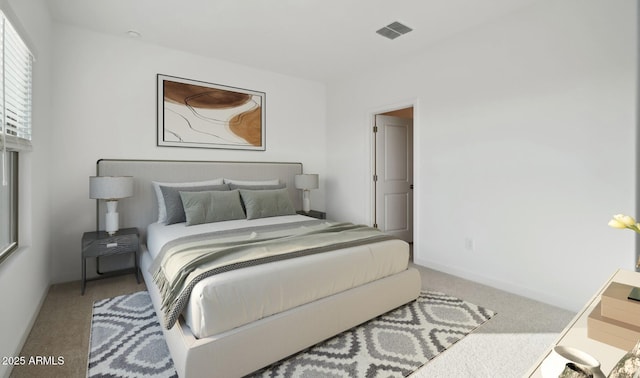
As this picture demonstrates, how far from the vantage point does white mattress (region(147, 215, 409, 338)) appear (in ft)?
5.37

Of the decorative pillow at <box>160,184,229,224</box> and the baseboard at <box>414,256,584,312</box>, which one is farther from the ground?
the decorative pillow at <box>160,184,229,224</box>

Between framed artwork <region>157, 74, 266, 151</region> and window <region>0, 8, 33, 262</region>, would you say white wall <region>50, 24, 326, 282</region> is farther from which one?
window <region>0, 8, 33, 262</region>

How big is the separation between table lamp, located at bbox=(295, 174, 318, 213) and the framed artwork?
72cm

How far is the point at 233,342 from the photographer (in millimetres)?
1646

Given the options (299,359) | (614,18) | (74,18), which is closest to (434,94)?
(614,18)

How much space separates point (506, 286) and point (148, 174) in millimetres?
3948

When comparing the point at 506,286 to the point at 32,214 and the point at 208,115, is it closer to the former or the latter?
the point at 208,115

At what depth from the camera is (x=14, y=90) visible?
207 centimetres

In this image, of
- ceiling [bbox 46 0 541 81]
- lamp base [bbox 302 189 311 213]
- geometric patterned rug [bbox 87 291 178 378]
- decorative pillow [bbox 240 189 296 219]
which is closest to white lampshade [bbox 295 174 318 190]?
lamp base [bbox 302 189 311 213]

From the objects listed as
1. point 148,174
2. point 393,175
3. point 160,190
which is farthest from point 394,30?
point 148,174

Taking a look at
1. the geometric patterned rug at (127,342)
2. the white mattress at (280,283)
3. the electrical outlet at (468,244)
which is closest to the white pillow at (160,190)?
the white mattress at (280,283)

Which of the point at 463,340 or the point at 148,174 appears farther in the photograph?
the point at 148,174

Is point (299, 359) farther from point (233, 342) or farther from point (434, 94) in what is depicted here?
point (434, 94)

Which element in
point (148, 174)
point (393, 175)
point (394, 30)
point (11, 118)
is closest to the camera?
point (11, 118)
